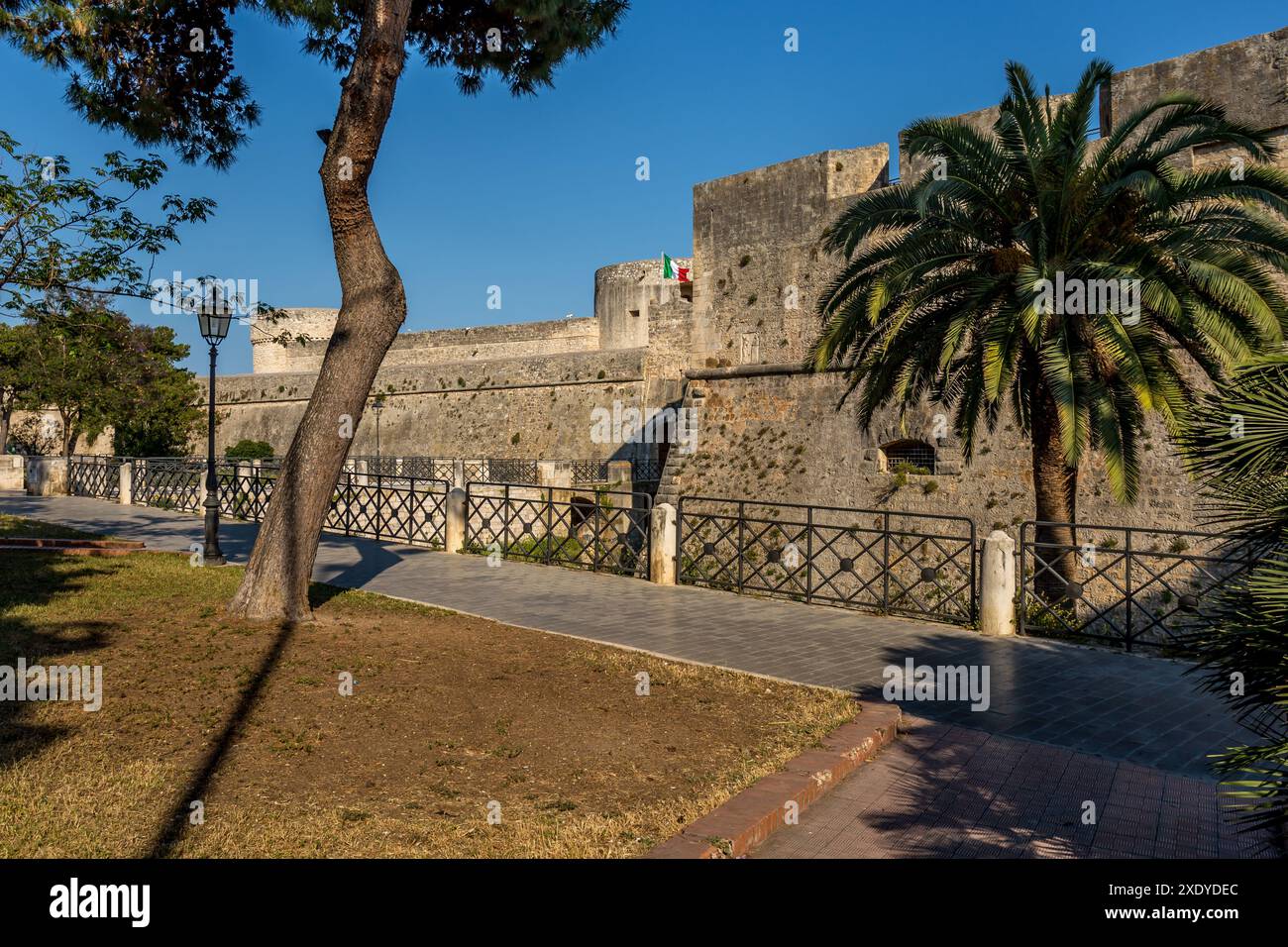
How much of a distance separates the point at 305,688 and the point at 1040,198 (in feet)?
30.1

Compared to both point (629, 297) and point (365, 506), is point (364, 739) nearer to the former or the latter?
point (365, 506)

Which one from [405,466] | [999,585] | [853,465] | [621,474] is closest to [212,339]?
[999,585]

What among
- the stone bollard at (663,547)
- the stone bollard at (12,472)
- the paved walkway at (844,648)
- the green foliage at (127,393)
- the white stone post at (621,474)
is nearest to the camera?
the paved walkway at (844,648)

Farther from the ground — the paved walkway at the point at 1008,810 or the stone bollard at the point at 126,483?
the stone bollard at the point at 126,483

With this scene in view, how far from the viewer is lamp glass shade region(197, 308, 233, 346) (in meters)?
12.0

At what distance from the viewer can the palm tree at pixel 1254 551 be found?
77.8 inches

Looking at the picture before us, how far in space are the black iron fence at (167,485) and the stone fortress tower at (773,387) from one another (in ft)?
34.8

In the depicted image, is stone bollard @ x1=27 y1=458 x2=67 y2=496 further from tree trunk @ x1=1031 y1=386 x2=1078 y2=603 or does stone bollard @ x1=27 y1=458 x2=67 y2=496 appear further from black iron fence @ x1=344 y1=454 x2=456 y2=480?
tree trunk @ x1=1031 y1=386 x2=1078 y2=603

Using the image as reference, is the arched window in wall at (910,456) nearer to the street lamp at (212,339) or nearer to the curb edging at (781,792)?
the curb edging at (781,792)

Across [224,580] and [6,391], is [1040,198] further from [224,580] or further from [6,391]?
[6,391]

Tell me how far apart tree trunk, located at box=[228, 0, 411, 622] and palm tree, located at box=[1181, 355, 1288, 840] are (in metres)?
6.70

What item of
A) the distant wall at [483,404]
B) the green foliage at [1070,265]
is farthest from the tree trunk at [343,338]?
the distant wall at [483,404]

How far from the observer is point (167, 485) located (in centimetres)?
1983
